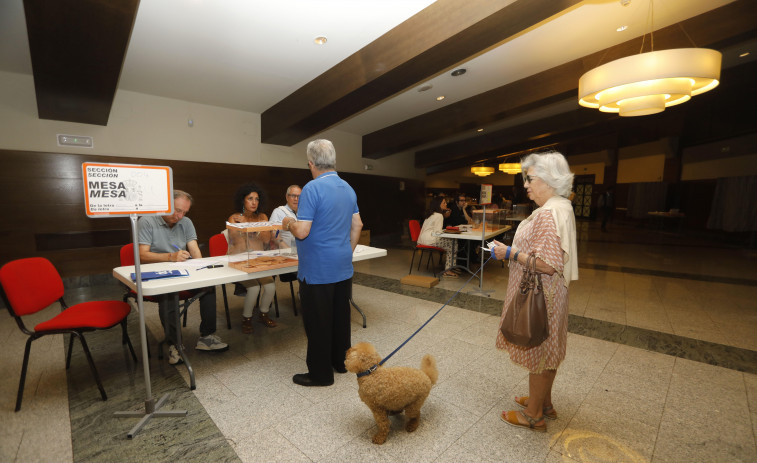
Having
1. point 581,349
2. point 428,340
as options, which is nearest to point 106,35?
point 428,340

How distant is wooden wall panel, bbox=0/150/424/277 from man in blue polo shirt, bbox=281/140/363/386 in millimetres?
2352

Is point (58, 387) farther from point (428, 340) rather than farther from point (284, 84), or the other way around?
point (284, 84)

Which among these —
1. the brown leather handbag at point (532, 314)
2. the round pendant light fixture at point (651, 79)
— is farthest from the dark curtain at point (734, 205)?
the brown leather handbag at point (532, 314)

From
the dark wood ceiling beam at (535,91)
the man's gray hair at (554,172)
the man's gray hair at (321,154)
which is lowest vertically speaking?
the man's gray hair at (554,172)

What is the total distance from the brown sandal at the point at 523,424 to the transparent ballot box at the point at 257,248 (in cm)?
180

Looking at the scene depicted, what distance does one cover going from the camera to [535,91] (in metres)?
5.18

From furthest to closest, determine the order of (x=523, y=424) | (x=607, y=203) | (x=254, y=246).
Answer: (x=607, y=203) → (x=254, y=246) → (x=523, y=424)

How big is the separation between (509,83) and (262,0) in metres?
4.32

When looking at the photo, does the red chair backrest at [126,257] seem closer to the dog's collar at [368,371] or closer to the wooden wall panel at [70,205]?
the wooden wall panel at [70,205]

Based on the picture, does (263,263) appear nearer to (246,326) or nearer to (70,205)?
(246,326)

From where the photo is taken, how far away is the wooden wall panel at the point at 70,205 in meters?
4.14

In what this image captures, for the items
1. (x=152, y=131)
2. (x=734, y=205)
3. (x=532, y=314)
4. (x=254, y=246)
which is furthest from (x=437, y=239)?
(x=734, y=205)

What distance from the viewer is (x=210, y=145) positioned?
18.5ft

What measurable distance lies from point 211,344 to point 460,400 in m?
2.08
